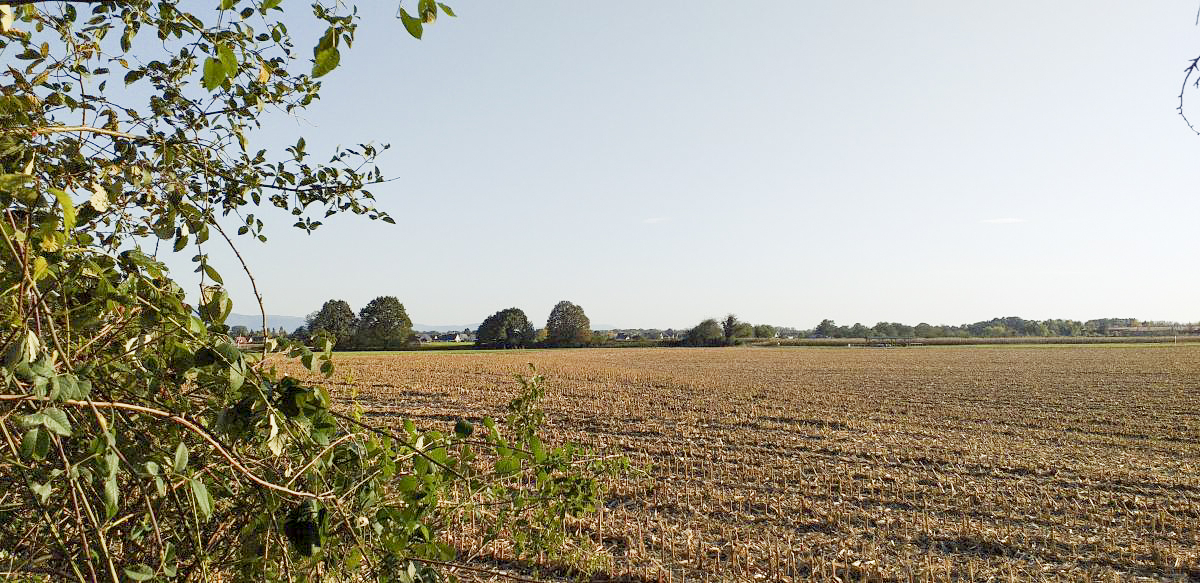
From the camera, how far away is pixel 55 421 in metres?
0.95

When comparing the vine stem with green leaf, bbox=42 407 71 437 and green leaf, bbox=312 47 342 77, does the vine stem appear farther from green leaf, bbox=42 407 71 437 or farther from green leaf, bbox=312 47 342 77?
green leaf, bbox=312 47 342 77

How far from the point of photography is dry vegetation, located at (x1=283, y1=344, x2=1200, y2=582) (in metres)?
6.89

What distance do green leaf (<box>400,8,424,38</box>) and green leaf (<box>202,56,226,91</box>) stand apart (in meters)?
0.25

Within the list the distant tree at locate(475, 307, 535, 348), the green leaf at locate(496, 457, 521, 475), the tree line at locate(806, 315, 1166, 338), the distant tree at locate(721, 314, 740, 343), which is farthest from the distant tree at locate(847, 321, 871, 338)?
the green leaf at locate(496, 457, 521, 475)

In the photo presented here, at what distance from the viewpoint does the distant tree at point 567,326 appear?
9162 cm

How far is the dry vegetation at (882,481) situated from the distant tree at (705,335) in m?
71.2

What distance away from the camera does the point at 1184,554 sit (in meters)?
7.16

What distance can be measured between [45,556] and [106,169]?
97cm

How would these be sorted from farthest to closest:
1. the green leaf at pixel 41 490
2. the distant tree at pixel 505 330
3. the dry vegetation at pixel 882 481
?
the distant tree at pixel 505 330 < the dry vegetation at pixel 882 481 < the green leaf at pixel 41 490

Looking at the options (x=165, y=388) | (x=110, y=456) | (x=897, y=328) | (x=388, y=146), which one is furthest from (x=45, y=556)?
(x=897, y=328)

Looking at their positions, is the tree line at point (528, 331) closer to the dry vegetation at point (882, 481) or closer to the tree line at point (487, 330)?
the tree line at point (487, 330)

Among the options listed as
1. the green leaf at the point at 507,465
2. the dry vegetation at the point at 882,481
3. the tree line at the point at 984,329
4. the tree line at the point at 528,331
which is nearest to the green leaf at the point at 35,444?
the green leaf at the point at 507,465

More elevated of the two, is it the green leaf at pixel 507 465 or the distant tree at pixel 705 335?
the distant tree at pixel 705 335

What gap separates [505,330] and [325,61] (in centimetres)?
9247
